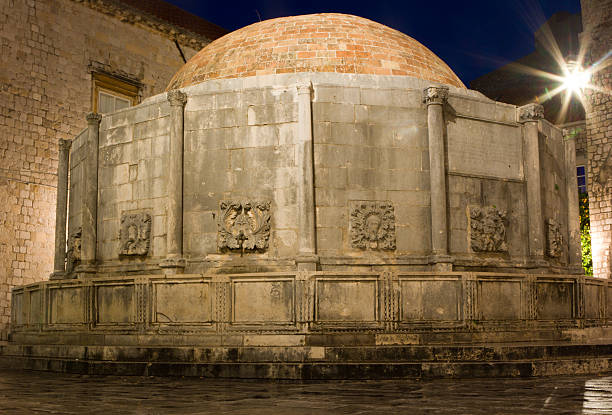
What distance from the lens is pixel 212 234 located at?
13180 mm

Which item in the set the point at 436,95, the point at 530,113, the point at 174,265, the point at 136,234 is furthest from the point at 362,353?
the point at 530,113

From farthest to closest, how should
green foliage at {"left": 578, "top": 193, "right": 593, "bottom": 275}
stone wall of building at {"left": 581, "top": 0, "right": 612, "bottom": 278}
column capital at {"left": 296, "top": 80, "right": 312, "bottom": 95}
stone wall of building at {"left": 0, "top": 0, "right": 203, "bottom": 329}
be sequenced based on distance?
green foliage at {"left": 578, "top": 193, "right": 593, "bottom": 275} → stone wall of building at {"left": 581, "top": 0, "right": 612, "bottom": 278} → stone wall of building at {"left": 0, "top": 0, "right": 203, "bottom": 329} → column capital at {"left": 296, "top": 80, "right": 312, "bottom": 95}

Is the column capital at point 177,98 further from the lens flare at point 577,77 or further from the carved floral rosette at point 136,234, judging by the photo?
the lens flare at point 577,77

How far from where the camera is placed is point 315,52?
15.1 meters

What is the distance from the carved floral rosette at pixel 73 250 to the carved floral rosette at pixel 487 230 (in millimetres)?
8167

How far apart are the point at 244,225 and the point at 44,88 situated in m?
12.1

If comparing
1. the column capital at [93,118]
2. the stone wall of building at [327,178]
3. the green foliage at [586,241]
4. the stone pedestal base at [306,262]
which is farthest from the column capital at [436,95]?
the green foliage at [586,241]

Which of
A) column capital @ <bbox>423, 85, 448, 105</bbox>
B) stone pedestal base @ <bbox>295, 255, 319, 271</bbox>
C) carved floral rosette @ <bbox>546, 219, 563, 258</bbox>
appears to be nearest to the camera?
stone pedestal base @ <bbox>295, 255, 319, 271</bbox>

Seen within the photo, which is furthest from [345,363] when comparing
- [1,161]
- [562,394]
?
[1,161]

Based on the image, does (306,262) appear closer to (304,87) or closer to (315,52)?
(304,87)

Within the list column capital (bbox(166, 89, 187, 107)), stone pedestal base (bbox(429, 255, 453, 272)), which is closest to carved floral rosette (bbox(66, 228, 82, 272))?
column capital (bbox(166, 89, 187, 107))

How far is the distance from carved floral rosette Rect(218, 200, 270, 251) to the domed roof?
3402 millimetres

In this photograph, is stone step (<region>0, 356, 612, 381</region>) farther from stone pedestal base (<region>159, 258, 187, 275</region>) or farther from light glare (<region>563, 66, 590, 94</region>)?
light glare (<region>563, 66, 590, 94</region>)

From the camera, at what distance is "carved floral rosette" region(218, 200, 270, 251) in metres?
12.9
